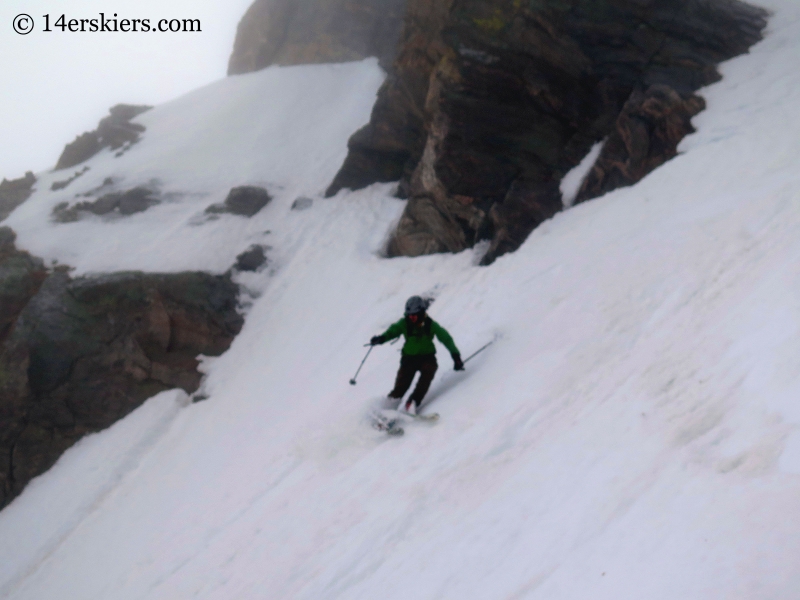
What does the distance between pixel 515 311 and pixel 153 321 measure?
11.2m

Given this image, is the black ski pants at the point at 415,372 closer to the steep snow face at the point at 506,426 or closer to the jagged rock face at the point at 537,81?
the steep snow face at the point at 506,426

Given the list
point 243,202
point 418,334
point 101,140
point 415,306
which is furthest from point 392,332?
point 101,140

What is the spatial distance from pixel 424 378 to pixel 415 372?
263 millimetres

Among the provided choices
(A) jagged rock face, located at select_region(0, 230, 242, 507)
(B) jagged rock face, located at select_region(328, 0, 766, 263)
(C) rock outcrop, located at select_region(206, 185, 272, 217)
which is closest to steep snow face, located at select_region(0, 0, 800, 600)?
(A) jagged rock face, located at select_region(0, 230, 242, 507)

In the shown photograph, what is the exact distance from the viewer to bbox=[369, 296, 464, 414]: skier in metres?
8.77

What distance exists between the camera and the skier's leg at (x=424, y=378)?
876 cm

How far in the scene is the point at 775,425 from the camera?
4.13m

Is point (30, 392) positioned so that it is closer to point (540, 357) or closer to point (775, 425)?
point (540, 357)

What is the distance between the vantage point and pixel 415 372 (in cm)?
898

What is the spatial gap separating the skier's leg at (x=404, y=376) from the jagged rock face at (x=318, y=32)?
30.4 meters

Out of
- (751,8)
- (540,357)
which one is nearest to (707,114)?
(751,8)

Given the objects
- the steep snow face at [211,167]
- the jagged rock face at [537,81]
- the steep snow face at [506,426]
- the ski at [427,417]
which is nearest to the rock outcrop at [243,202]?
the steep snow face at [211,167]

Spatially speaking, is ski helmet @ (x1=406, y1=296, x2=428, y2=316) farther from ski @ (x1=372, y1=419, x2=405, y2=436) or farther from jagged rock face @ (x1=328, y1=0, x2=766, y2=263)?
jagged rock face @ (x1=328, y1=0, x2=766, y2=263)

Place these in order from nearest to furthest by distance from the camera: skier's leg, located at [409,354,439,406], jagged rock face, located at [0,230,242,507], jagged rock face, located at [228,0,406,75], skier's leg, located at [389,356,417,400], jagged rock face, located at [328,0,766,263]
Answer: skier's leg, located at [409,354,439,406]
skier's leg, located at [389,356,417,400]
jagged rock face, located at [0,230,242,507]
jagged rock face, located at [328,0,766,263]
jagged rock face, located at [228,0,406,75]
